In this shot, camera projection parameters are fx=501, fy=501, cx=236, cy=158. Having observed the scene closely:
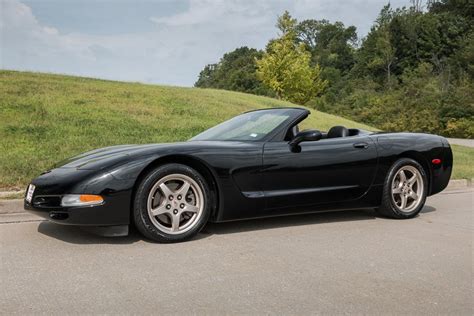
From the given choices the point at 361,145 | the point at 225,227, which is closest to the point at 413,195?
the point at 361,145

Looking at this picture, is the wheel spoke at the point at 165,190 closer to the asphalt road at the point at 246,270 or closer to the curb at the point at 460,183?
the asphalt road at the point at 246,270

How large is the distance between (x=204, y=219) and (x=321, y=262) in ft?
3.67

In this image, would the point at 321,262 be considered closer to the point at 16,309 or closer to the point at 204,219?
the point at 204,219

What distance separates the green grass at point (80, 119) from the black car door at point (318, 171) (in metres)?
3.57

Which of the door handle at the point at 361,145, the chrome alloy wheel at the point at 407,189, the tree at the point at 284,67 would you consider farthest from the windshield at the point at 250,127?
the tree at the point at 284,67

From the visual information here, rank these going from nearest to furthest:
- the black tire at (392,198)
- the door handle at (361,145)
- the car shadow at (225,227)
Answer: the car shadow at (225,227), the door handle at (361,145), the black tire at (392,198)

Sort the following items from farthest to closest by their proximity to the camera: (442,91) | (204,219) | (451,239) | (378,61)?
(378,61)
(442,91)
(451,239)
(204,219)

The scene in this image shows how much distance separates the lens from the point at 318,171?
16.2 ft

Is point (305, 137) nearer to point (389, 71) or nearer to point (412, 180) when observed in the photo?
point (412, 180)

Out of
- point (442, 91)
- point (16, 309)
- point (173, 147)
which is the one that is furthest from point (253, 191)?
point (442, 91)

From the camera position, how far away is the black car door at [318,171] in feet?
15.5

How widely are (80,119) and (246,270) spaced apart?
925cm

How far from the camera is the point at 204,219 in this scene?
14.5ft

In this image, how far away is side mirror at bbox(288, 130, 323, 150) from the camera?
15.9 ft
